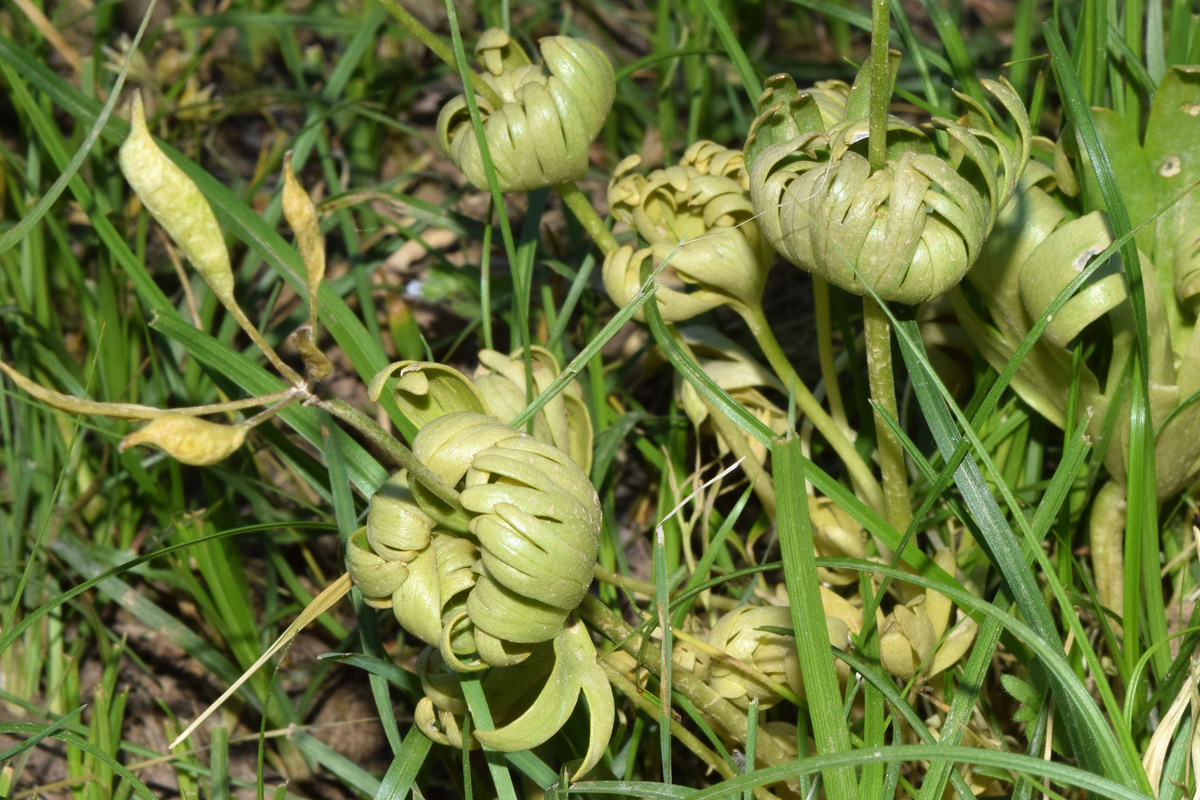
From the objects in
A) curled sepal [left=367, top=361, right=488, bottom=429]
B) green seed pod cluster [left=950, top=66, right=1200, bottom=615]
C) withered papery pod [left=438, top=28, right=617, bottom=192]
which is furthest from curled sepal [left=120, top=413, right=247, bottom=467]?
green seed pod cluster [left=950, top=66, right=1200, bottom=615]

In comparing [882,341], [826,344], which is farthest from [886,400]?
[826,344]

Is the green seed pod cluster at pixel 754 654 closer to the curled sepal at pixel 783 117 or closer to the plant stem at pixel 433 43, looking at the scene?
the curled sepal at pixel 783 117

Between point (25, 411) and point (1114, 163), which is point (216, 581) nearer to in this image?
point (25, 411)

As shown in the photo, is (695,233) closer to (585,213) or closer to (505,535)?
(585,213)

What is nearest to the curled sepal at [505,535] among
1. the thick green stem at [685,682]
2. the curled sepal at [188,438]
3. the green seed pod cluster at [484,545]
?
the green seed pod cluster at [484,545]

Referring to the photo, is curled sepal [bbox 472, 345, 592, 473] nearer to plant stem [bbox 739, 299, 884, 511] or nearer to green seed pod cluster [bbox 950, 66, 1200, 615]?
plant stem [bbox 739, 299, 884, 511]

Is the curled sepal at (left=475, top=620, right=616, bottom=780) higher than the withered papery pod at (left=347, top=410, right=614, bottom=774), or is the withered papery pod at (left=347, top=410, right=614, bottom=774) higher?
the withered papery pod at (left=347, top=410, right=614, bottom=774)
